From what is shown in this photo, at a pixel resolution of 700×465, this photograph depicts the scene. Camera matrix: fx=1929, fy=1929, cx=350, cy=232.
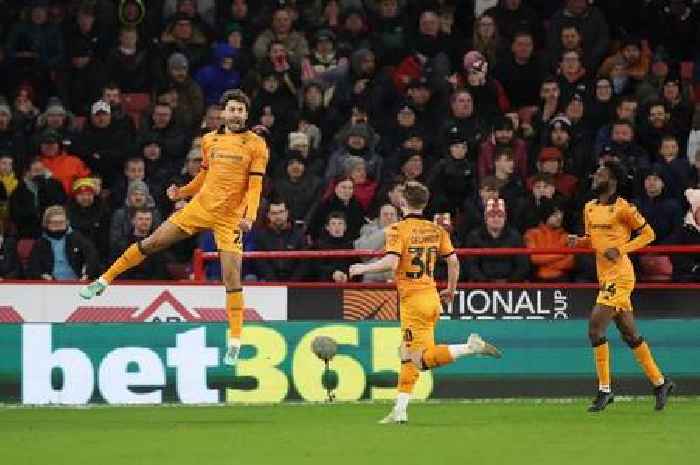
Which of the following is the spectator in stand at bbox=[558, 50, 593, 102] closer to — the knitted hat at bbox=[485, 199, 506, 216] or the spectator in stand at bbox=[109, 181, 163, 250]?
the knitted hat at bbox=[485, 199, 506, 216]

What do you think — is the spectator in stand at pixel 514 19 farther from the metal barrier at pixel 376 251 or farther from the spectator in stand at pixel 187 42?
the metal barrier at pixel 376 251

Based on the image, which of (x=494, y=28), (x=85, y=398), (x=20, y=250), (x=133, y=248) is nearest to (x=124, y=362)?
(x=85, y=398)

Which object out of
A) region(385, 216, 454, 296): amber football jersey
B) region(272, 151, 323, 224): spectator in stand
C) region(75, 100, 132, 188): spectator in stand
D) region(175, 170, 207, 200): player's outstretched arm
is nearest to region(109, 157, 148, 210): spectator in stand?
region(75, 100, 132, 188): spectator in stand

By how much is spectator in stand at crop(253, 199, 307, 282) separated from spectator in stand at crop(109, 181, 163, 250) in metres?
1.25

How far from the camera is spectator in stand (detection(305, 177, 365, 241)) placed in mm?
21703

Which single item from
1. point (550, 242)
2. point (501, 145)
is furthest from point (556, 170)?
point (550, 242)

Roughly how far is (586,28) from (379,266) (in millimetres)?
10188

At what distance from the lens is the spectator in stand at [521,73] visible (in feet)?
79.3

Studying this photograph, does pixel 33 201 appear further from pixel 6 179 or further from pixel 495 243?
pixel 495 243

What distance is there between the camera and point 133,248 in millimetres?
16688

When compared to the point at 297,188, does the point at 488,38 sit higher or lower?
higher

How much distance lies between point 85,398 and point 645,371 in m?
5.33

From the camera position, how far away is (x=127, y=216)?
21625 millimetres

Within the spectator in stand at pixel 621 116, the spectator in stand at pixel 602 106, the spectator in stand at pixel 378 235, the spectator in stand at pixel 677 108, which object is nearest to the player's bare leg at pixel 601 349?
the spectator in stand at pixel 378 235
